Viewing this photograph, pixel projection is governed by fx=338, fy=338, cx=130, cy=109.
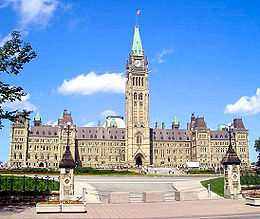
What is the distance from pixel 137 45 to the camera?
124m

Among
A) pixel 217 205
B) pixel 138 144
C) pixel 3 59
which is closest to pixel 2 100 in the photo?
pixel 3 59

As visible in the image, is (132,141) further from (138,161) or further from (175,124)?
(175,124)

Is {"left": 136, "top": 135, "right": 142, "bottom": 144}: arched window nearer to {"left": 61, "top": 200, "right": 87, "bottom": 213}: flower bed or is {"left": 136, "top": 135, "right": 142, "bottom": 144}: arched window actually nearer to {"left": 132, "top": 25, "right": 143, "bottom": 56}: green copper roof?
{"left": 132, "top": 25, "right": 143, "bottom": 56}: green copper roof

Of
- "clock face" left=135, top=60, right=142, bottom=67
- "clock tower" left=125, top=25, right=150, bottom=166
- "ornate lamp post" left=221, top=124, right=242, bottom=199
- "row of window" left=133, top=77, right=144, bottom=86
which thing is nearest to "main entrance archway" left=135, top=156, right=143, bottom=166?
"clock tower" left=125, top=25, right=150, bottom=166

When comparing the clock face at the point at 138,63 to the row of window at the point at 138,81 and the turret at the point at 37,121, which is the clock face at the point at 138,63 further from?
the turret at the point at 37,121

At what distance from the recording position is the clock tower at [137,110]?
116 metres

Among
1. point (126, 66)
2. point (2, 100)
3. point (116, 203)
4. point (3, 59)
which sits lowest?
point (116, 203)

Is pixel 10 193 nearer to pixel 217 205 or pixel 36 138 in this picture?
pixel 217 205

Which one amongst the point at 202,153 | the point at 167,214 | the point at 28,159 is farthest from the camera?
the point at 202,153

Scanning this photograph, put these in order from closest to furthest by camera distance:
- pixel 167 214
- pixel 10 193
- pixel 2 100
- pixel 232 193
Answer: pixel 167 214
pixel 2 100
pixel 10 193
pixel 232 193

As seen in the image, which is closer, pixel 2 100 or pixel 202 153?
pixel 2 100

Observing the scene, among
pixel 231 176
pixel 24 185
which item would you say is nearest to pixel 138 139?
pixel 231 176

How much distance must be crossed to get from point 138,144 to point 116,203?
3596 inches

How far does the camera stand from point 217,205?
24062mm
